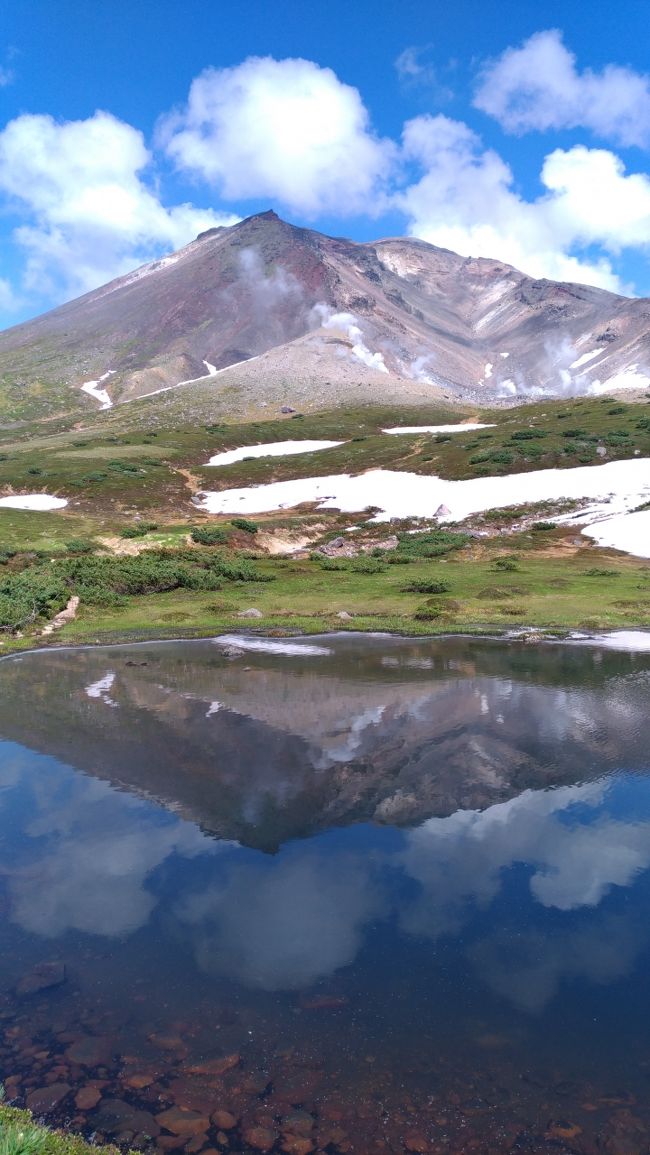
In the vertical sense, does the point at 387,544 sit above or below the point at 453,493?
below

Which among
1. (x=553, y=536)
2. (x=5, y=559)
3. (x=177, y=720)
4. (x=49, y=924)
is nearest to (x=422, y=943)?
(x=49, y=924)

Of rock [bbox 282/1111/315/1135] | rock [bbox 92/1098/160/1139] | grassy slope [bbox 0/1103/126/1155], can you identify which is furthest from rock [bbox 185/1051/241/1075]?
grassy slope [bbox 0/1103/126/1155]

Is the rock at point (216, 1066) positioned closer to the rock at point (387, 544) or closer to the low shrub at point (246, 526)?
the rock at point (387, 544)

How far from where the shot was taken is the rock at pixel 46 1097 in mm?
7348

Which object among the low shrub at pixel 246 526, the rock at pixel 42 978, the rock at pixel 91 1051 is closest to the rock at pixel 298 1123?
the rock at pixel 91 1051

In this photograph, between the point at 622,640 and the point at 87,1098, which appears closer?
the point at 87,1098

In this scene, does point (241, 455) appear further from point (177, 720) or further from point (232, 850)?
point (232, 850)

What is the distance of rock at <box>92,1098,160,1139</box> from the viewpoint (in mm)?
7171

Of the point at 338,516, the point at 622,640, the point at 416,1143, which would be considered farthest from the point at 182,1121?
the point at 338,516

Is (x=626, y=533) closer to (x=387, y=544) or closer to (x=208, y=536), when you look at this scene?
(x=387, y=544)

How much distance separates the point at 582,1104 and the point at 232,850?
7226 millimetres

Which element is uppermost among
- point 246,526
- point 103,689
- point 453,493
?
point 453,493

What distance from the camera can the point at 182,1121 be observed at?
7270mm

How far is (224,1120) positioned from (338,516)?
212 feet
